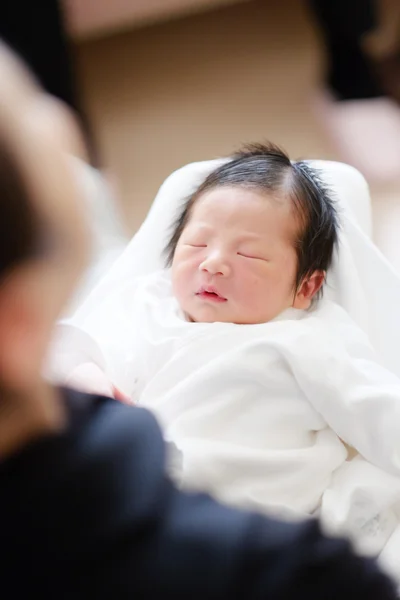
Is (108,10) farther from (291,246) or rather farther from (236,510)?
(236,510)

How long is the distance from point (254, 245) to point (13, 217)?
1.98 ft

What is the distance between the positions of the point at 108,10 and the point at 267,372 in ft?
4.42

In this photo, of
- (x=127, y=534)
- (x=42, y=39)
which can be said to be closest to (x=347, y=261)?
(x=127, y=534)

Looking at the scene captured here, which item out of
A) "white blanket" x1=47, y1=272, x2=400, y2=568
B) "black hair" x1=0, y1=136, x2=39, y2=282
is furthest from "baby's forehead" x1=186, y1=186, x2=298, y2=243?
"black hair" x1=0, y1=136, x2=39, y2=282

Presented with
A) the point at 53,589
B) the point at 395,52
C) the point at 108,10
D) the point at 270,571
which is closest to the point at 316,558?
the point at 270,571

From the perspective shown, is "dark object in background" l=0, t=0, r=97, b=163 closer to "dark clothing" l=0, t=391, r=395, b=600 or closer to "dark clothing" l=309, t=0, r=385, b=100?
"dark clothing" l=309, t=0, r=385, b=100

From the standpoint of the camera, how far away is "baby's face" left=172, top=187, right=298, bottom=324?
2.98 ft

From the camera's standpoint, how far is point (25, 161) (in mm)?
344

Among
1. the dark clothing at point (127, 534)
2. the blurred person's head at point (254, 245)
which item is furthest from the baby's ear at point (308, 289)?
the dark clothing at point (127, 534)

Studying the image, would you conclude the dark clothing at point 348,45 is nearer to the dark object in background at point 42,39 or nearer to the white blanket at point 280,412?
the dark object in background at point 42,39

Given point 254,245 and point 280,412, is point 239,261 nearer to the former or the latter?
point 254,245

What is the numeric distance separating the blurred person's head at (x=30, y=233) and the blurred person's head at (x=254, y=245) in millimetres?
528

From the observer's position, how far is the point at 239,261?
35.8 inches

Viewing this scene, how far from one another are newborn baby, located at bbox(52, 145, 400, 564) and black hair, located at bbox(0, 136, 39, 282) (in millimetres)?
453
